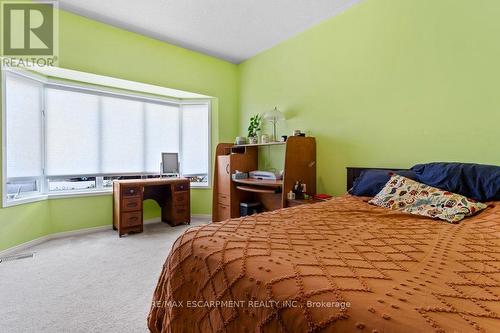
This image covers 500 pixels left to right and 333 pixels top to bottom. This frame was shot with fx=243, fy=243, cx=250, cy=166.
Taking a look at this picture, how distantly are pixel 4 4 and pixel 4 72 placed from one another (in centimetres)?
67

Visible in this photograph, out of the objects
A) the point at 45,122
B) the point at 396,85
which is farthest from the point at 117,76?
the point at 396,85

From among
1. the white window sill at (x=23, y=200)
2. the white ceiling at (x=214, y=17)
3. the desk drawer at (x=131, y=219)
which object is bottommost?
the desk drawer at (x=131, y=219)

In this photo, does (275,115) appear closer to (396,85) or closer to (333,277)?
(396,85)

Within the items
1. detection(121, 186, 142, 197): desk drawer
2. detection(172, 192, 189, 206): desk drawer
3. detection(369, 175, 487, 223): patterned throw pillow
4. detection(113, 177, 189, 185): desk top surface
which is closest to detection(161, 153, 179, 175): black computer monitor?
detection(113, 177, 189, 185): desk top surface

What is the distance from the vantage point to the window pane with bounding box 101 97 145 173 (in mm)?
3633

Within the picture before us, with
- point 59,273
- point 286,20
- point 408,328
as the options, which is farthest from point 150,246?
point 286,20

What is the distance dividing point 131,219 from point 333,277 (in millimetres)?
3195

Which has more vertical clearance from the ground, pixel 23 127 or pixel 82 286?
pixel 23 127

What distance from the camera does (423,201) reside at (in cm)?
164

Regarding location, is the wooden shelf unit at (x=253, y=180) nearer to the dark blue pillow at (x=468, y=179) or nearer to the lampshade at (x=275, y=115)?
A: the lampshade at (x=275, y=115)

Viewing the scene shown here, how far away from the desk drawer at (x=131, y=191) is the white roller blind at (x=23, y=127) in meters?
1.09

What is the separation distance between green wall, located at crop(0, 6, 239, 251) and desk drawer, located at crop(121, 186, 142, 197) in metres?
0.53

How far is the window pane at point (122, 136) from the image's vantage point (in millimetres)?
3633

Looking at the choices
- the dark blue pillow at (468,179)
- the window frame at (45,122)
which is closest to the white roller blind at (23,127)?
the window frame at (45,122)
